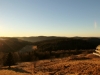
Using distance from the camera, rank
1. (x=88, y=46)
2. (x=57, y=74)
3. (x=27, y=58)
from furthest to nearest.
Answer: (x=88, y=46), (x=27, y=58), (x=57, y=74)

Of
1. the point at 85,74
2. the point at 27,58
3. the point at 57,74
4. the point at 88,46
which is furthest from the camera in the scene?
the point at 88,46

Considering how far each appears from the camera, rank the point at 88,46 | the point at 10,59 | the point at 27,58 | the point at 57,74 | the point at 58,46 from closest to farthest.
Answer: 1. the point at 57,74
2. the point at 10,59
3. the point at 27,58
4. the point at 58,46
5. the point at 88,46

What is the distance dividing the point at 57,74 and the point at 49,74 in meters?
1.00

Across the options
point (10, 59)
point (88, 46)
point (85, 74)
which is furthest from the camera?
point (88, 46)

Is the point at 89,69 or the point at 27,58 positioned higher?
the point at 89,69

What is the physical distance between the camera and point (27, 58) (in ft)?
200

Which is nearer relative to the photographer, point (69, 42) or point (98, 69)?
point (98, 69)

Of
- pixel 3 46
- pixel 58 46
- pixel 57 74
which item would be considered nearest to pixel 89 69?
pixel 57 74

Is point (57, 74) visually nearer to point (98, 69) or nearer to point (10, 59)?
point (98, 69)

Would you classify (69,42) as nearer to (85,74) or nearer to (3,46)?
(3,46)

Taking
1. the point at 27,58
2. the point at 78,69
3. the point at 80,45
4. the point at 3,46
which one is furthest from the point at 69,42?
the point at 78,69

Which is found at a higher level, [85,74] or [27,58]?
[85,74]

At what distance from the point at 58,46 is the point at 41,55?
39.9 metres

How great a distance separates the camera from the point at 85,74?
1806 cm
